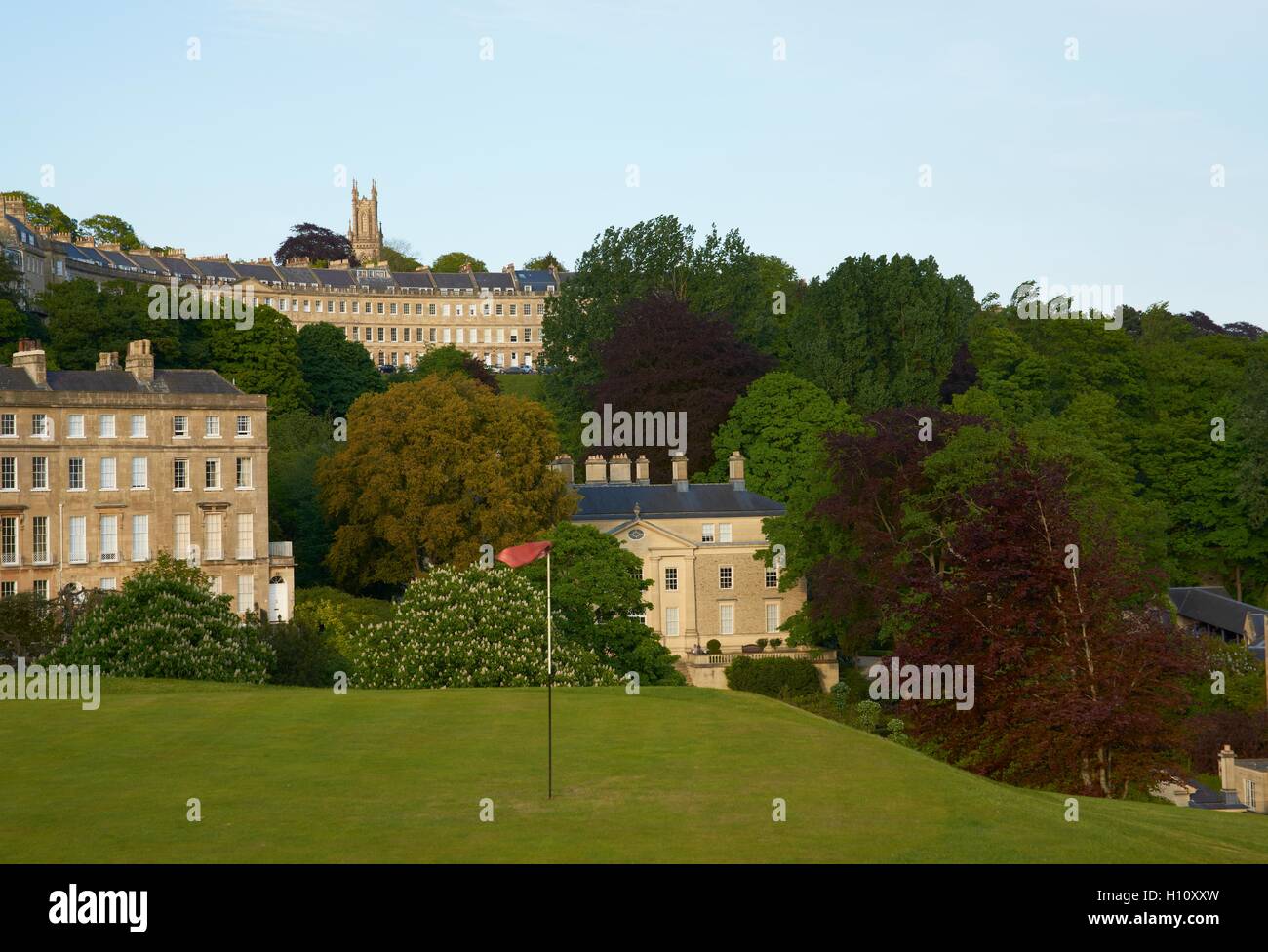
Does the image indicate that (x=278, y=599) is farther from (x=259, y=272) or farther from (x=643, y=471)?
(x=259, y=272)

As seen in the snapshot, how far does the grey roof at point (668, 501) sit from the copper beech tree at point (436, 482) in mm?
4892

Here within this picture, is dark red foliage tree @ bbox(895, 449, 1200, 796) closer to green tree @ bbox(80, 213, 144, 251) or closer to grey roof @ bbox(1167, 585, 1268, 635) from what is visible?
grey roof @ bbox(1167, 585, 1268, 635)

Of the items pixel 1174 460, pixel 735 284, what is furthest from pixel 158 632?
pixel 735 284

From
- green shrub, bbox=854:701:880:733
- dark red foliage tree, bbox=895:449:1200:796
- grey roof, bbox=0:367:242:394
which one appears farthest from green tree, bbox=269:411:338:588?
dark red foliage tree, bbox=895:449:1200:796

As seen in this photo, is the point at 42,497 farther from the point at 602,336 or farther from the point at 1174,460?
the point at 1174,460

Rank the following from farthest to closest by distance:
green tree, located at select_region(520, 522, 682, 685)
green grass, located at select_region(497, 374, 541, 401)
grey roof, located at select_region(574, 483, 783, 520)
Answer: green grass, located at select_region(497, 374, 541, 401), grey roof, located at select_region(574, 483, 783, 520), green tree, located at select_region(520, 522, 682, 685)

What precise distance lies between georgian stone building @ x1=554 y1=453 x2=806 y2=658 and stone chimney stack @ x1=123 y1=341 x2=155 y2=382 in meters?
16.6

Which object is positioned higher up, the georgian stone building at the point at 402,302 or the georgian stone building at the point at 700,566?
the georgian stone building at the point at 402,302

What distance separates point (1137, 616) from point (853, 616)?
2838 cm

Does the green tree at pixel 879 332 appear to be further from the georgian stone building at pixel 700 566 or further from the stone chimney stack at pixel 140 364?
the stone chimney stack at pixel 140 364

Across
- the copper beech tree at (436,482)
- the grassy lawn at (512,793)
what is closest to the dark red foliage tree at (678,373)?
the copper beech tree at (436,482)

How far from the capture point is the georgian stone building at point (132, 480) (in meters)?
62.7

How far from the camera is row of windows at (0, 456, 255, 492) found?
6259 centimetres

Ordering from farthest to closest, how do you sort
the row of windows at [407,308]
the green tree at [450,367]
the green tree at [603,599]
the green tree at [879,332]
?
the row of windows at [407,308]
the green tree at [450,367]
the green tree at [879,332]
the green tree at [603,599]
